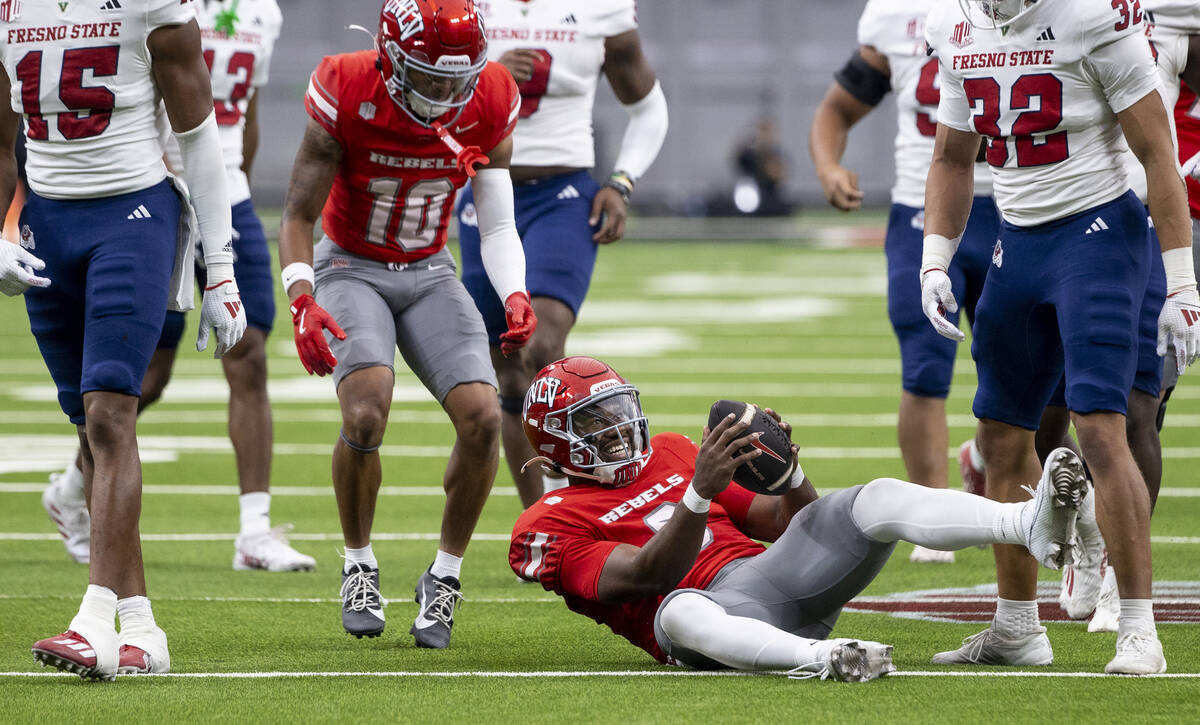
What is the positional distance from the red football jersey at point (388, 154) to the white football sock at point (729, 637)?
1780 mm

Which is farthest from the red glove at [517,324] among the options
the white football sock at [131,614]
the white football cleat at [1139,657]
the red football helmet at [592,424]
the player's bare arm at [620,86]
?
the white football cleat at [1139,657]

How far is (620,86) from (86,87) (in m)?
3.11

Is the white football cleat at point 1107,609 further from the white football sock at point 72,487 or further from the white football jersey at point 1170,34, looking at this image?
the white football sock at point 72,487

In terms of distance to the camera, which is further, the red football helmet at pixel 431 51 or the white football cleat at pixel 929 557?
the white football cleat at pixel 929 557

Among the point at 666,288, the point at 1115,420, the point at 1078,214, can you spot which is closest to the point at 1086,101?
the point at 1078,214

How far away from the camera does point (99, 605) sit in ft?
13.8

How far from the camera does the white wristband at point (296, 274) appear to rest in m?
5.05

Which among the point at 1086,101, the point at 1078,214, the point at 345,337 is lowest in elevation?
the point at 345,337

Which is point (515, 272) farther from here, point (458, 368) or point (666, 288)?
point (666, 288)

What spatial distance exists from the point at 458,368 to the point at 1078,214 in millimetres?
1846

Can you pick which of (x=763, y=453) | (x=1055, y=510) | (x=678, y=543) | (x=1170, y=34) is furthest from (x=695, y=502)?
(x=1170, y=34)

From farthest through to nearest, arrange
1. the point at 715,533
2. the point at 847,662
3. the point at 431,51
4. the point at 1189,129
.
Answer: the point at 1189,129
the point at 431,51
the point at 715,533
the point at 847,662

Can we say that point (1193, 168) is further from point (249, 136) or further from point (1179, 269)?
point (249, 136)

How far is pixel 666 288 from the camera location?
20250 mm
